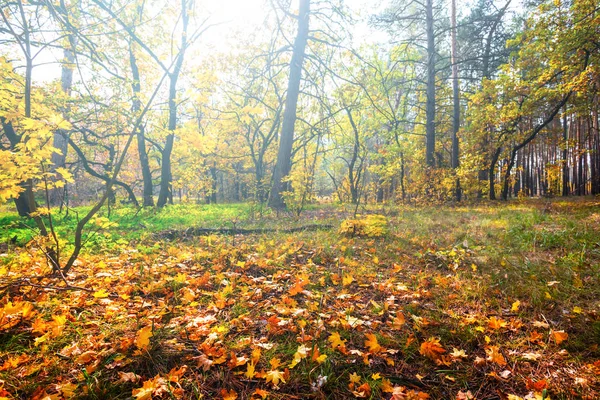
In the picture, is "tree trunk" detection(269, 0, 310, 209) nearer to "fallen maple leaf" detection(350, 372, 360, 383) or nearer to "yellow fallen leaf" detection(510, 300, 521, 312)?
"yellow fallen leaf" detection(510, 300, 521, 312)

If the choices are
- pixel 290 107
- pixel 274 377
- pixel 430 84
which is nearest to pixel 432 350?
pixel 274 377

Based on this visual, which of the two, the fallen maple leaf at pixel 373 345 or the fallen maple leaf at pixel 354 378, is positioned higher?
the fallen maple leaf at pixel 373 345

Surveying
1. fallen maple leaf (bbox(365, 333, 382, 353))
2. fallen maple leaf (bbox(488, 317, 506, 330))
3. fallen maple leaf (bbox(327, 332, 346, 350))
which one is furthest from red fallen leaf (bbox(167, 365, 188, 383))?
fallen maple leaf (bbox(488, 317, 506, 330))

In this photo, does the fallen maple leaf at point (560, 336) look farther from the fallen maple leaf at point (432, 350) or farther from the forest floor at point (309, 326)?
the fallen maple leaf at point (432, 350)

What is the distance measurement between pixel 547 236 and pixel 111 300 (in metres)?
5.38

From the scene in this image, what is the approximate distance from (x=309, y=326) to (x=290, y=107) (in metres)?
7.97

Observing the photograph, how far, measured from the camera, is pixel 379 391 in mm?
1425

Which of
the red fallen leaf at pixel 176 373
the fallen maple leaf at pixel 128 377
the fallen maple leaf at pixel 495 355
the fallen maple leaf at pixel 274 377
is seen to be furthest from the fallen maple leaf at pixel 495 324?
the fallen maple leaf at pixel 128 377

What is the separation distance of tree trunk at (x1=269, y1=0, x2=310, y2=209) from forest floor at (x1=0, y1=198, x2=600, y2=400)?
16.8ft

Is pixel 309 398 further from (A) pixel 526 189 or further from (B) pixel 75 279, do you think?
(A) pixel 526 189

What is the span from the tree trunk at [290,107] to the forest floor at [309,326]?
5.13m

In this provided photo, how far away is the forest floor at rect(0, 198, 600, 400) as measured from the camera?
4.72 ft

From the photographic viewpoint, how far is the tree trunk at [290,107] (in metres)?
8.46

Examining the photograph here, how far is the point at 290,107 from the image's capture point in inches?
350
